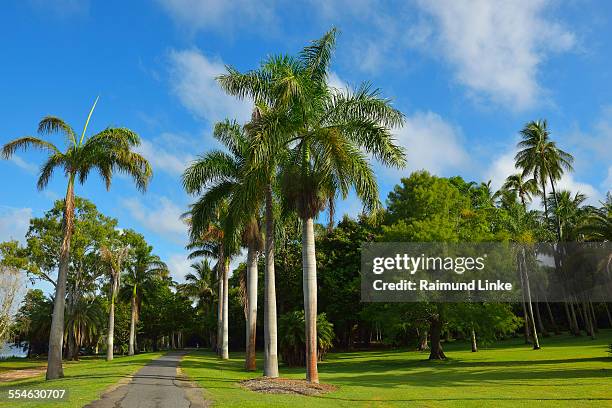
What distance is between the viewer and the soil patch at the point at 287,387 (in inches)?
644

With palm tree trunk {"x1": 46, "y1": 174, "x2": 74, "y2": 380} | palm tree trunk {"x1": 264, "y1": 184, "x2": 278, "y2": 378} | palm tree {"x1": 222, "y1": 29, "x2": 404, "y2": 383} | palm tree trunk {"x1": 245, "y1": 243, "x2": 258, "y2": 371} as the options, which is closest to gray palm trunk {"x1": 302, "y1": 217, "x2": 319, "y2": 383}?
palm tree {"x1": 222, "y1": 29, "x2": 404, "y2": 383}

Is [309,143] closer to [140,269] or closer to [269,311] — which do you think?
[269,311]

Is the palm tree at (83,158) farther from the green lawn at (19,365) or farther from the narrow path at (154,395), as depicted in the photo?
the green lawn at (19,365)

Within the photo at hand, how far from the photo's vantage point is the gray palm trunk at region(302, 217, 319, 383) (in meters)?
18.0

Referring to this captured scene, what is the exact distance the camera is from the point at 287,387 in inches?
664

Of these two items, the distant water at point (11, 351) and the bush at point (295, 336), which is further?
the distant water at point (11, 351)

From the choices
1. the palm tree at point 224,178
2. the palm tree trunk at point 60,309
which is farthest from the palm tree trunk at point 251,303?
the palm tree trunk at point 60,309

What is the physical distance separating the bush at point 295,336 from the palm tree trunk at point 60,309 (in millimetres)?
13988

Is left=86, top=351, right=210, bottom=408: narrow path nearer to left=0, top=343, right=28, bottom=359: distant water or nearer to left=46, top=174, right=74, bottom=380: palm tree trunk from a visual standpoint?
left=46, top=174, right=74, bottom=380: palm tree trunk

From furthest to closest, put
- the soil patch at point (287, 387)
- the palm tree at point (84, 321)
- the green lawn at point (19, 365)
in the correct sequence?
the palm tree at point (84, 321)
the green lawn at point (19, 365)
the soil patch at point (287, 387)

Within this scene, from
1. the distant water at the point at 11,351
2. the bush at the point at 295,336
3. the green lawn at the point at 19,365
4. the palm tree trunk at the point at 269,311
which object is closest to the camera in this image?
the palm tree trunk at the point at 269,311

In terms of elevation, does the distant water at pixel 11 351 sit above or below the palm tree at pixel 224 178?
below

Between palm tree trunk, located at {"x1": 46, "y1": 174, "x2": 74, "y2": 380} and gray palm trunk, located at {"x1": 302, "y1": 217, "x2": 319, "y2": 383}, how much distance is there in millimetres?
11437

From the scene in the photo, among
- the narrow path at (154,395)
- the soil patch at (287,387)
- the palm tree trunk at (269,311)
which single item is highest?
the palm tree trunk at (269,311)
